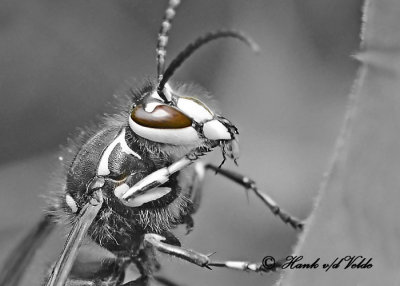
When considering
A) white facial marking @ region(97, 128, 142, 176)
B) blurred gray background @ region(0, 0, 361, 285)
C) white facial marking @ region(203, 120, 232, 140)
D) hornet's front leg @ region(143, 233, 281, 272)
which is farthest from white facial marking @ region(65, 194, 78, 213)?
blurred gray background @ region(0, 0, 361, 285)

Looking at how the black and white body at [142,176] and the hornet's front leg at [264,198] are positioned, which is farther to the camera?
the hornet's front leg at [264,198]

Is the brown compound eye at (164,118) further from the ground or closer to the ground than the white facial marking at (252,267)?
further from the ground

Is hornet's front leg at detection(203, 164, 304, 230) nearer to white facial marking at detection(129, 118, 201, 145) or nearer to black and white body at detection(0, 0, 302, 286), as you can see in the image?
black and white body at detection(0, 0, 302, 286)

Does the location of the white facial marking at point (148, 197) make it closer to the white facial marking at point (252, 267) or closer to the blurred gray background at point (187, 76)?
the white facial marking at point (252, 267)

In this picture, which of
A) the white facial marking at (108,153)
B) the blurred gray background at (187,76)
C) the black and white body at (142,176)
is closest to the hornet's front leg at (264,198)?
the black and white body at (142,176)

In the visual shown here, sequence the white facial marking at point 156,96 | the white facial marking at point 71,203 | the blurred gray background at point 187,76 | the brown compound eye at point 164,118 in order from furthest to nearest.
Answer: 1. the blurred gray background at point 187,76
2. the white facial marking at point 71,203
3. the white facial marking at point 156,96
4. the brown compound eye at point 164,118

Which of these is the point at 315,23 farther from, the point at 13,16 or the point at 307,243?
the point at 307,243

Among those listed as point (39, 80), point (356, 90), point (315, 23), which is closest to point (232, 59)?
point (315, 23)

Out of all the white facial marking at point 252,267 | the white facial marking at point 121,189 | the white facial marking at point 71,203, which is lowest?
the white facial marking at point 71,203

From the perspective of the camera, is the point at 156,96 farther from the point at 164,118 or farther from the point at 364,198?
the point at 364,198
